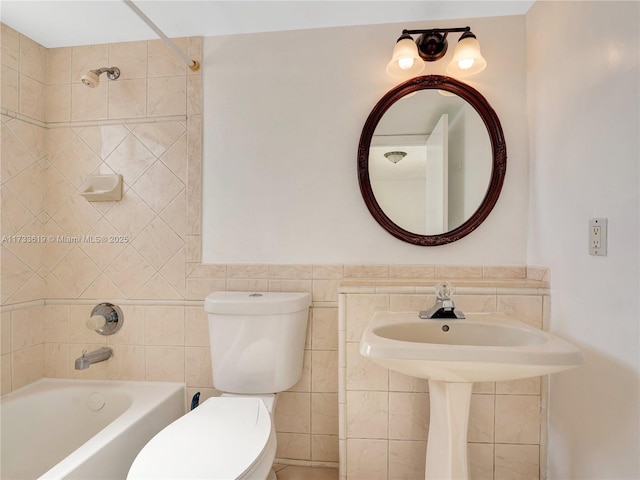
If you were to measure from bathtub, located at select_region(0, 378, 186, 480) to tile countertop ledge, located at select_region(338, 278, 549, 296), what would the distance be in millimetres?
972

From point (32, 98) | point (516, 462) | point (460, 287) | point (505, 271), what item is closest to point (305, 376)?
point (460, 287)

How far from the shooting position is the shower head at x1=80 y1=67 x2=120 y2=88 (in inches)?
63.6

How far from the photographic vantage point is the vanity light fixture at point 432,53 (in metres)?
1.45

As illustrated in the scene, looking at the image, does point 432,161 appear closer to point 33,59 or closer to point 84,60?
point 84,60

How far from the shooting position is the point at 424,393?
146 centimetres

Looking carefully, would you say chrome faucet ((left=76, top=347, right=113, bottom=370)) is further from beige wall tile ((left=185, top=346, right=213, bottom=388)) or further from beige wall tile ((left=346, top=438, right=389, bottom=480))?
beige wall tile ((left=346, top=438, right=389, bottom=480))

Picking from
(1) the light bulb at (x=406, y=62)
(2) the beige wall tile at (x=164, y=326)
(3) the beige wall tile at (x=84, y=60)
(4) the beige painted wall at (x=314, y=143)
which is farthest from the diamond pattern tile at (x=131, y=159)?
(1) the light bulb at (x=406, y=62)

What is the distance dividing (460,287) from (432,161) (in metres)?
0.57

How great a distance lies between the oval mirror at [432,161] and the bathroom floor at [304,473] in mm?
1122

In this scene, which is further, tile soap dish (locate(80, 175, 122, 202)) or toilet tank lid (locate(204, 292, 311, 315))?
tile soap dish (locate(80, 175, 122, 202))

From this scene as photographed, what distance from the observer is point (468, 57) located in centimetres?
144

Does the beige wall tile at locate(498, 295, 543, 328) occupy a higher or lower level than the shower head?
lower

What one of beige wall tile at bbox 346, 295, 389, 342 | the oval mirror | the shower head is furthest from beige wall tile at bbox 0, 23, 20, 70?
beige wall tile at bbox 346, 295, 389, 342

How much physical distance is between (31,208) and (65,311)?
548 millimetres
